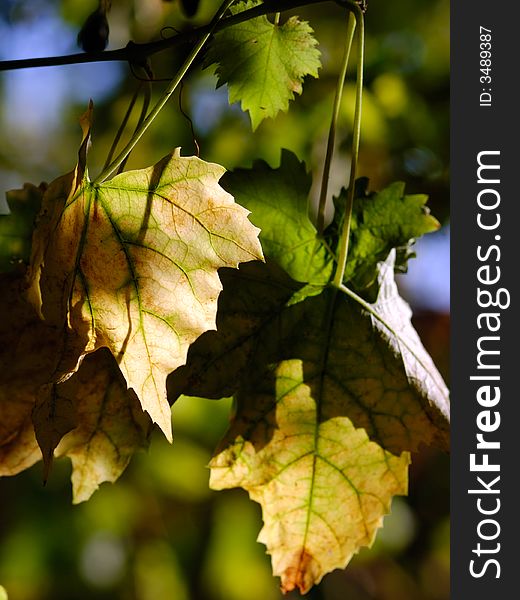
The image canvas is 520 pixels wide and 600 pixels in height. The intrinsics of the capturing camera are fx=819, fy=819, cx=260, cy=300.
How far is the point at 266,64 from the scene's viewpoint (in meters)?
1.01

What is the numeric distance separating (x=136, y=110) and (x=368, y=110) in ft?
2.76

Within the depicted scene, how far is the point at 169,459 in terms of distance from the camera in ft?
8.73

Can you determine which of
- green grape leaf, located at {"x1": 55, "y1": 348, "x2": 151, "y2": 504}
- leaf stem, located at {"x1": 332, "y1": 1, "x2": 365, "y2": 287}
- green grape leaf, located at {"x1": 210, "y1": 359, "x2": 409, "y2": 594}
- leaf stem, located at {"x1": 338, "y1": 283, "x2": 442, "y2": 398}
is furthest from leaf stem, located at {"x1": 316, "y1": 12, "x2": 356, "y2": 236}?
green grape leaf, located at {"x1": 55, "y1": 348, "x2": 151, "y2": 504}

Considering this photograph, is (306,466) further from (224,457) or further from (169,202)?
(169,202)

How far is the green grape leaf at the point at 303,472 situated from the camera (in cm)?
102

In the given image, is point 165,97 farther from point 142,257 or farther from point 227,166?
point 227,166

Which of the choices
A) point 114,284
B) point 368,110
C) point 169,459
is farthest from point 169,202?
point 169,459

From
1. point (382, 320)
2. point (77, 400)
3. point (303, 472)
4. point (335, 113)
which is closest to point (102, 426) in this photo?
point (77, 400)

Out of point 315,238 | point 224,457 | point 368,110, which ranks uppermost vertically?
point 368,110

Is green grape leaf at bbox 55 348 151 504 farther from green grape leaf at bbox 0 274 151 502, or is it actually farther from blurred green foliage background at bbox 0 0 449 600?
blurred green foliage background at bbox 0 0 449 600

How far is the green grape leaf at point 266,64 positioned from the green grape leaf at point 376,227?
17 cm

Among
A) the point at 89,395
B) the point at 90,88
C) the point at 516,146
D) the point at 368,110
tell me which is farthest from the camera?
the point at 90,88

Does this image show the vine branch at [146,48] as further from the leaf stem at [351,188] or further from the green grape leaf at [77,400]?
the green grape leaf at [77,400]

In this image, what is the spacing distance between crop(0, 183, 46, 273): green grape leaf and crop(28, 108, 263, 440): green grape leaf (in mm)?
212
